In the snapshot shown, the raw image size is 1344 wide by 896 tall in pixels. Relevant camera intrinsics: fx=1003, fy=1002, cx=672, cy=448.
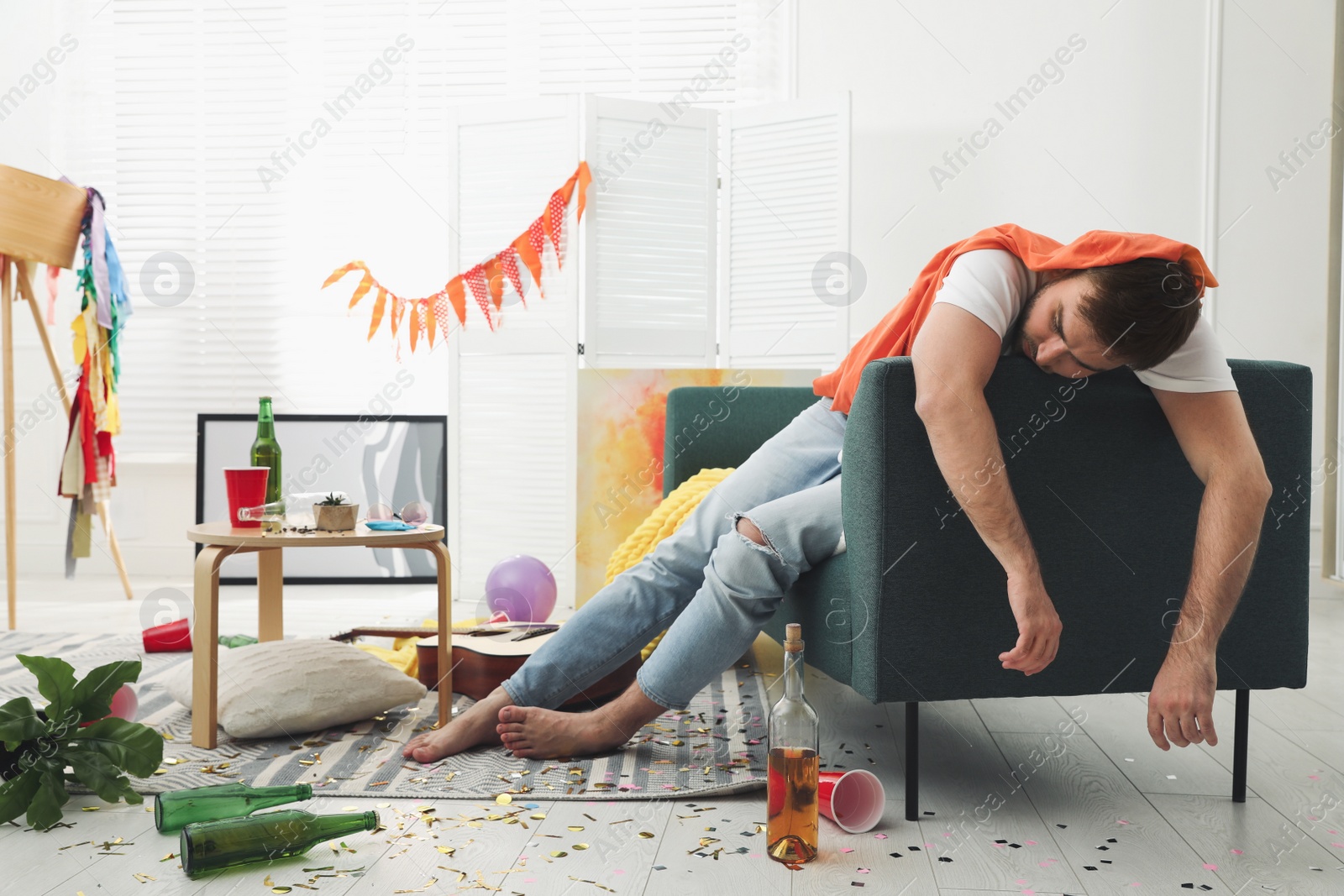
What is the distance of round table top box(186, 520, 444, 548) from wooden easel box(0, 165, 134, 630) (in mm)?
1483

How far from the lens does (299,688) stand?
175 centimetres

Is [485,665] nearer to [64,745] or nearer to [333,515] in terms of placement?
[333,515]

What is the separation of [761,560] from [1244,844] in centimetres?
74

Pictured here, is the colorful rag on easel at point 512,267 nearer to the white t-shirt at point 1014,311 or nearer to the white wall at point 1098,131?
the white wall at point 1098,131

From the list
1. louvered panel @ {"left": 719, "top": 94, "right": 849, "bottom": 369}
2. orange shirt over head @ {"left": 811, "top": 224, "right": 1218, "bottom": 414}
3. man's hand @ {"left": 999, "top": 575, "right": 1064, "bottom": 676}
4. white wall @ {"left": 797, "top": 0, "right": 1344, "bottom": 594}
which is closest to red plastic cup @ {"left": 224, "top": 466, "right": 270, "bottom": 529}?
orange shirt over head @ {"left": 811, "top": 224, "right": 1218, "bottom": 414}

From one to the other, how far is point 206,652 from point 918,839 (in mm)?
1181

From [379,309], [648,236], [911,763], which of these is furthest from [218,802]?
[379,309]

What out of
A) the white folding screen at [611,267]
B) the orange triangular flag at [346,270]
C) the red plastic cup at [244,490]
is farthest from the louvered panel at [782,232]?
the red plastic cup at [244,490]

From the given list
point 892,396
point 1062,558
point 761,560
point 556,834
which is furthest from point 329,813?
point 1062,558

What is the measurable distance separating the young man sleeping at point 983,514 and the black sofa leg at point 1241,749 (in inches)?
6.2

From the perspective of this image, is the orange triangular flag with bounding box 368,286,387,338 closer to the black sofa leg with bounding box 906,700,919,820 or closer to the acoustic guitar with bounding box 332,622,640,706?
the acoustic guitar with bounding box 332,622,640,706

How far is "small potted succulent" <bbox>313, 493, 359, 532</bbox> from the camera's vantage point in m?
1.80

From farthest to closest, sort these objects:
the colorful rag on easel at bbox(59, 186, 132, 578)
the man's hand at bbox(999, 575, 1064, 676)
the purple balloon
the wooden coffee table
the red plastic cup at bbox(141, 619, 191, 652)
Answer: the colorful rag on easel at bbox(59, 186, 132, 578)
the purple balloon
the red plastic cup at bbox(141, 619, 191, 652)
the wooden coffee table
the man's hand at bbox(999, 575, 1064, 676)

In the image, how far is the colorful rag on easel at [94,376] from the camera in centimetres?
325
